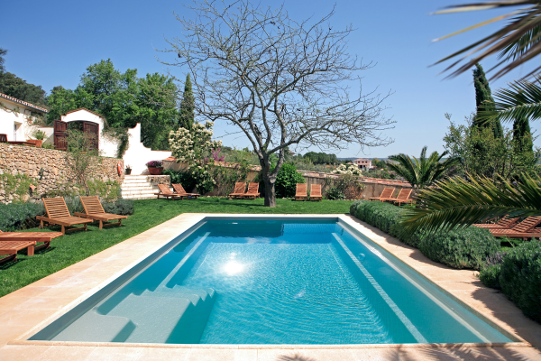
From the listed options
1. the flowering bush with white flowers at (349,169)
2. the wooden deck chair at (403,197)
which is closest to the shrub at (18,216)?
the wooden deck chair at (403,197)

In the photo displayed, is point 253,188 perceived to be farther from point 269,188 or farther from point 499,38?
point 499,38

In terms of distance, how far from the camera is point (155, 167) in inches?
782

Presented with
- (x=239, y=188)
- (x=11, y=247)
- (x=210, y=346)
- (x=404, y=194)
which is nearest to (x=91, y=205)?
(x=11, y=247)

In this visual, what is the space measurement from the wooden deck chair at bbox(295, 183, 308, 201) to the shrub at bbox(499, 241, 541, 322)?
12.1m

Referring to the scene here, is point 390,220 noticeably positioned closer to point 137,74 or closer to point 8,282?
point 8,282

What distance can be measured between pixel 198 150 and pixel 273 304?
14279mm

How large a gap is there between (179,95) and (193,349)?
457 inches

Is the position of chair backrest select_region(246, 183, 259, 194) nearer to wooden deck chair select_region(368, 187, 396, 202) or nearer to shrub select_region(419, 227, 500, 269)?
wooden deck chair select_region(368, 187, 396, 202)

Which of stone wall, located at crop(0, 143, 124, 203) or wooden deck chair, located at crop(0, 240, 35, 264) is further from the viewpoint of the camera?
stone wall, located at crop(0, 143, 124, 203)

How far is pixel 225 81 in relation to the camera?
1277 centimetres

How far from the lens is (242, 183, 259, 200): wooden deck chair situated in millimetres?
16328

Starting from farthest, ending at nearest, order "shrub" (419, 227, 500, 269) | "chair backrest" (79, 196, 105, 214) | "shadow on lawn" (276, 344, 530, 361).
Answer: "chair backrest" (79, 196, 105, 214)
"shrub" (419, 227, 500, 269)
"shadow on lawn" (276, 344, 530, 361)

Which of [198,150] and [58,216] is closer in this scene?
[58,216]

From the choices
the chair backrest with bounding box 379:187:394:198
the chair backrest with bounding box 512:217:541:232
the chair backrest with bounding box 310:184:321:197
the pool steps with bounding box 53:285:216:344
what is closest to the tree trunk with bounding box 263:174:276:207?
the chair backrest with bounding box 310:184:321:197
